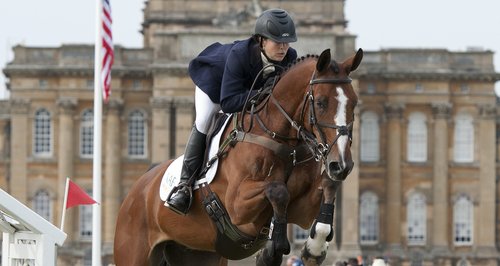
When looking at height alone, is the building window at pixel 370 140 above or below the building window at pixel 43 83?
below

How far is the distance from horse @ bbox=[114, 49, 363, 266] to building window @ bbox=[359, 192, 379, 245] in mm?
67037

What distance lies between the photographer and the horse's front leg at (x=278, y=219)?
35.2ft

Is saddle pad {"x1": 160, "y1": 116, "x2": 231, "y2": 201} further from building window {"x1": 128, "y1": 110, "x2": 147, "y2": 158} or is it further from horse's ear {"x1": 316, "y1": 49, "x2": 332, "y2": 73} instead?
building window {"x1": 128, "y1": 110, "x2": 147, "y2": 158}

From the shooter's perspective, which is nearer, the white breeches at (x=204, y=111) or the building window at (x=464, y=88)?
the white breeches at (x=204, y=111)

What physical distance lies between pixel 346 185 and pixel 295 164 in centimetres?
6515

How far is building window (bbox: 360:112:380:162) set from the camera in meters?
79.6

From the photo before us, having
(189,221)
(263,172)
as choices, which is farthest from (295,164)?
(189,221)

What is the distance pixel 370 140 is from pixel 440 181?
393cm

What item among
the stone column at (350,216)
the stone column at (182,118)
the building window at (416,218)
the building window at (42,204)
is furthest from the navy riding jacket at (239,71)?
the building window at (416,218)

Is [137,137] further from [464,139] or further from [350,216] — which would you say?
[464,139]

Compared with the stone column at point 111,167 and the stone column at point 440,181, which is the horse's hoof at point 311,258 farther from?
the stone column at point 440,181

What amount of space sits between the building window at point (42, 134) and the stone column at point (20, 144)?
1.89 feet

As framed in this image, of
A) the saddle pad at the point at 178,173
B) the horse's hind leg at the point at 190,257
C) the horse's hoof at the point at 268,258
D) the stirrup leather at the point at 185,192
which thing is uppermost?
the saddle pad at the point at 178,173

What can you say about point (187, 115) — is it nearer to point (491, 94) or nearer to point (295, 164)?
point (491, 94)
